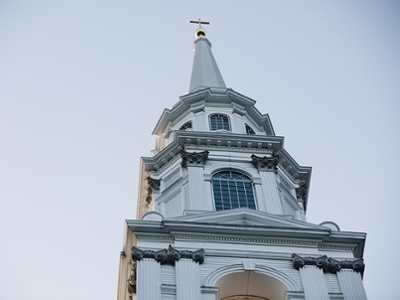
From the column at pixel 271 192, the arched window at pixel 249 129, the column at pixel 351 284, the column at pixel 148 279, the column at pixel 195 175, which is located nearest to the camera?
the column at pixel 148 279

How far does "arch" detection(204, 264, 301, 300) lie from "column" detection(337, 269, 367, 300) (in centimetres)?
178

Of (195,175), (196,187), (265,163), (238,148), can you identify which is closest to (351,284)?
Result: (196,187)

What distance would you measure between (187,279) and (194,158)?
964 centimetres

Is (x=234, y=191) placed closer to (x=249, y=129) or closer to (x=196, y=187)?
(x=196, y=187)

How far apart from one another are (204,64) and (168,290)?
2488cm

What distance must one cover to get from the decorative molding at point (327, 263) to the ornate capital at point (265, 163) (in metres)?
7.41

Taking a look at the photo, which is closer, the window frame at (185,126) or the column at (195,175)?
the column at (195,175)

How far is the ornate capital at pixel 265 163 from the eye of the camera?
147 feet

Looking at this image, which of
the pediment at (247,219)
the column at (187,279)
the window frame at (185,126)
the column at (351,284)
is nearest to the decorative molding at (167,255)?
the column at (187,279)

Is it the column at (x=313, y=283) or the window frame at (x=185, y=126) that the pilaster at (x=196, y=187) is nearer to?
Result: the window frame at (x=185, y=126)

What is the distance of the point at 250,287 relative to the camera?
125ft

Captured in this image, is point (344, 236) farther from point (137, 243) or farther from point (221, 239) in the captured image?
point (137, 243)

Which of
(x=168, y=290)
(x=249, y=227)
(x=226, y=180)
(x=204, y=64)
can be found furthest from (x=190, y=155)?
(x=204, y=64)

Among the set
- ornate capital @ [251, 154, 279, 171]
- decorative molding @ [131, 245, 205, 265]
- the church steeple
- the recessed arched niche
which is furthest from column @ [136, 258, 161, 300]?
the church steeple
